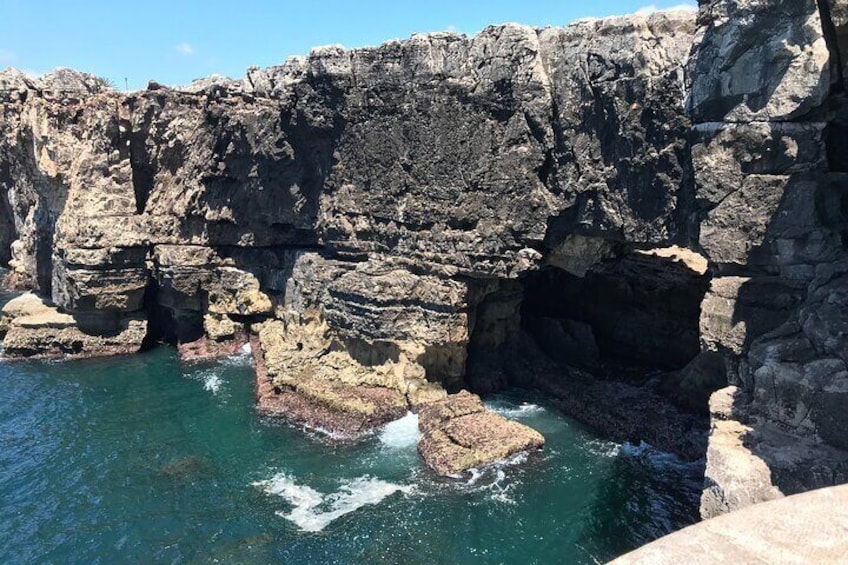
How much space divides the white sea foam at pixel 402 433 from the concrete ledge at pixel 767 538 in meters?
22.2

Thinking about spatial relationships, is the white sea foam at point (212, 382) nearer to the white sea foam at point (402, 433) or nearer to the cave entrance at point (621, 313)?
the white sea foam at point (402, 433)

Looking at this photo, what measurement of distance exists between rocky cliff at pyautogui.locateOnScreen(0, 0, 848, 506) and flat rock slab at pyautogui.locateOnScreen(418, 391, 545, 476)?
119 mm

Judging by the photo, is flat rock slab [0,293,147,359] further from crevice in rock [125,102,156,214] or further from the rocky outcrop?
the rocky outcrop

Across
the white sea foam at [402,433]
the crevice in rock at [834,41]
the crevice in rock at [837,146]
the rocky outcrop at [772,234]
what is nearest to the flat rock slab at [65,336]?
the white sea foam at [402,433]

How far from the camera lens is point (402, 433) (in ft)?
95.7

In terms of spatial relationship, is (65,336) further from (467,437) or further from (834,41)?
(834,41)

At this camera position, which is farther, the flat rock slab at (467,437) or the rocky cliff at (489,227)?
the flat rock slab at (467,437)

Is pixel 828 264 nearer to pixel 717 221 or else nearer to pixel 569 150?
pixel 717 221

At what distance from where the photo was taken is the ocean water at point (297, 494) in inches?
824

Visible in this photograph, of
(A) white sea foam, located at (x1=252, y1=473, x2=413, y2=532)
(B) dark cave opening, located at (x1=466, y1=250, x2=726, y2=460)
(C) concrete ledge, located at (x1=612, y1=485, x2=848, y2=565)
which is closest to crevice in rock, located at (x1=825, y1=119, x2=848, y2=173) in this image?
(C) concrete ledge, located at (x1=612, y1=485, x2=848, y2=565)

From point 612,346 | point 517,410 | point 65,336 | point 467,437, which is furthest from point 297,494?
point 65,336

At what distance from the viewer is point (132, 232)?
4278 centimetres

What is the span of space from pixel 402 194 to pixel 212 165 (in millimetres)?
16621

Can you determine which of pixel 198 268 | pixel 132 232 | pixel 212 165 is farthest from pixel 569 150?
pixel 132 232
